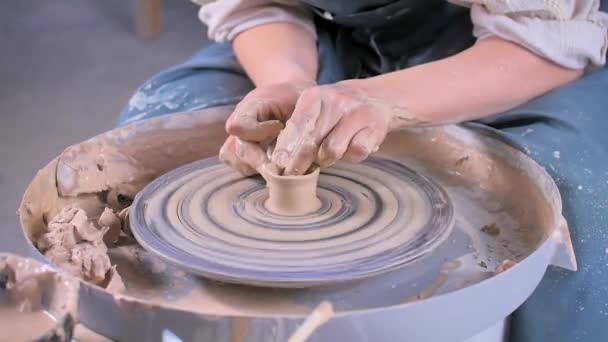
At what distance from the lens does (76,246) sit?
0.97 meters

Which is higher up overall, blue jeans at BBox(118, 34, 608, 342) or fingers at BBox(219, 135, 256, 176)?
fingers at BBox(219, 135, 256, 176)

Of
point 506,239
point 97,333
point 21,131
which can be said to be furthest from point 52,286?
point 21,131

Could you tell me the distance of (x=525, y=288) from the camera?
895 mm

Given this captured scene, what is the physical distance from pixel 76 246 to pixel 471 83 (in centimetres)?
62

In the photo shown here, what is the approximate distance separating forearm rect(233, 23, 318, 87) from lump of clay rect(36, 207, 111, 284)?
415 millimetres

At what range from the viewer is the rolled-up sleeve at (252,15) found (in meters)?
1.45

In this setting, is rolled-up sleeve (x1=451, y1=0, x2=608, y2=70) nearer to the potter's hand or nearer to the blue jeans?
the blue jeans

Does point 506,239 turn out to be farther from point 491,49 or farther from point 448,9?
point 448,9

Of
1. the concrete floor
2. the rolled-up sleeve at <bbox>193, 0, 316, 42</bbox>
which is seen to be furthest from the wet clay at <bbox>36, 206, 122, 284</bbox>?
the concrete floor

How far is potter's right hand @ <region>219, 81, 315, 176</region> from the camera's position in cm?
105

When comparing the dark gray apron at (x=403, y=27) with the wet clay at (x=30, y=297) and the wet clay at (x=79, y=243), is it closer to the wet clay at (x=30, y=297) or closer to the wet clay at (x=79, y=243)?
the wet clay at (x=79, y=243)

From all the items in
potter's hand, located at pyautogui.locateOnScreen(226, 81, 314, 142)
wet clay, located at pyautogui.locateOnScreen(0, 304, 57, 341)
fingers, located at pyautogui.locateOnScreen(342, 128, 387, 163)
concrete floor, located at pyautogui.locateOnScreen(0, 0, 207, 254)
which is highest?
wet clay, located at pyautogui.locateOnScreen(0, 304, 57, 341)

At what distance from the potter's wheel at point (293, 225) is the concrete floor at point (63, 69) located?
117 cm

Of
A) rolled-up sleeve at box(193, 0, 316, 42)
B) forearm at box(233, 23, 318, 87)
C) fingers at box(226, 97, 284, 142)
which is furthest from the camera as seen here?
rolled-up sleeve at box(193, 0, 316, 42)
